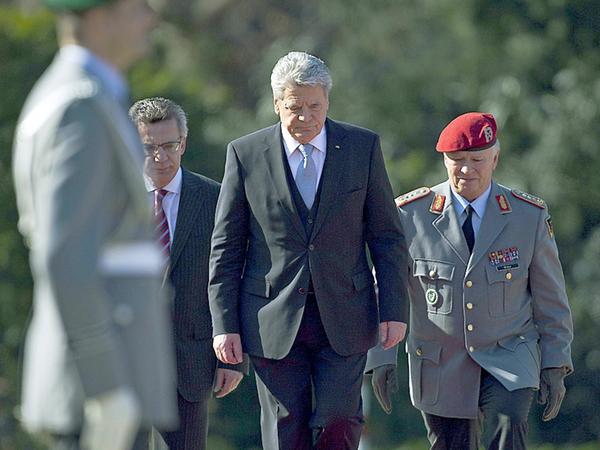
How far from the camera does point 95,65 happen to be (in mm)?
4301

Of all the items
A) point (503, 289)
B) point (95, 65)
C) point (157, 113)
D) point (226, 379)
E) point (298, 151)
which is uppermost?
point (95, 65)

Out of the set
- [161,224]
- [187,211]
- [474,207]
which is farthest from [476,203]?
[161,224]

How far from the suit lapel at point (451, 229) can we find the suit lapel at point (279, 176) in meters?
0.86

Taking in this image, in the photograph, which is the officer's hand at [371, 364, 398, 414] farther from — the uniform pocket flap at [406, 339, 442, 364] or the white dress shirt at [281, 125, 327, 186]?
the white dress shirt at [281, 125, 327, 186]

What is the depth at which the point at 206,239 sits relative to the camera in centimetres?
736

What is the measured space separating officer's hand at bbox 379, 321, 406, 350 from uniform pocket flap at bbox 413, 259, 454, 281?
18.7 inches

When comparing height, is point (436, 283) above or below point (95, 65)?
below

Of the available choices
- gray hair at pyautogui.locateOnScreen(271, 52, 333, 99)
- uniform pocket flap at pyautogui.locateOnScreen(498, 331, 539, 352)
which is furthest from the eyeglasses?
uniform pocket flap at pyautogui.locateOnScreen(498, 331, 539, 352)

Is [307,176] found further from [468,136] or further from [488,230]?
[488,230]

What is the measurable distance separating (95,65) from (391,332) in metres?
3.05

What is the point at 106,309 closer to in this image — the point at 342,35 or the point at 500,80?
the point at 500,80

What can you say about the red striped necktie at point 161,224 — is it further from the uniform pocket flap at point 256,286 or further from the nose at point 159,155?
the uniform pocket flap at point 256,286

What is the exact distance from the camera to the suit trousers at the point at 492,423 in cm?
725

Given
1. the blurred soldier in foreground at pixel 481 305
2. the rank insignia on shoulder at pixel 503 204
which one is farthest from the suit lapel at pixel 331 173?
the rank insignia on shoulder at pixel 503 204
